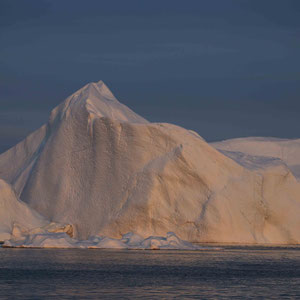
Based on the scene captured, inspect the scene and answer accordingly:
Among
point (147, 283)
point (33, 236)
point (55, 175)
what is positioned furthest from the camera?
point (55, 175)

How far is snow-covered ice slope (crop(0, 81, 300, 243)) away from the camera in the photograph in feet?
180

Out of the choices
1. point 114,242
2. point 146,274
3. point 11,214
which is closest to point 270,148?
point 11,214

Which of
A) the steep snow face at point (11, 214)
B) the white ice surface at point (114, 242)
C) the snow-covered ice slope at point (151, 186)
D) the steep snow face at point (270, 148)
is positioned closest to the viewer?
the white ice surface at point (114, 242)

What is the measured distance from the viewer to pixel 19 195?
204 ft

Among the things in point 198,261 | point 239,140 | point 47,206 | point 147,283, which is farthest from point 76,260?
point 239,140

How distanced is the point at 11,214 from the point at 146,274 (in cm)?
2480

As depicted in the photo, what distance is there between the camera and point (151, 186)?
5503cm

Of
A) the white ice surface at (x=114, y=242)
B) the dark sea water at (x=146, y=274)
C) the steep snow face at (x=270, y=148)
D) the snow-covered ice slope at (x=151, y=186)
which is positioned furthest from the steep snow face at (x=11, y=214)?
the steep snow face at (x=270, y=148)

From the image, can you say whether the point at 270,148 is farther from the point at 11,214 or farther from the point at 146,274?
the point at 146,274

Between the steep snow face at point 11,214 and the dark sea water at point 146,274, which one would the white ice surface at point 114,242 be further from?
the steep snow face at point 11,214

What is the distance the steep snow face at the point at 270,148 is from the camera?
78062mm

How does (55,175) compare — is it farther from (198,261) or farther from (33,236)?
(198,261)

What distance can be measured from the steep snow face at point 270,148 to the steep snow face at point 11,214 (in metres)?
25.4

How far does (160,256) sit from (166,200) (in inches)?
445
